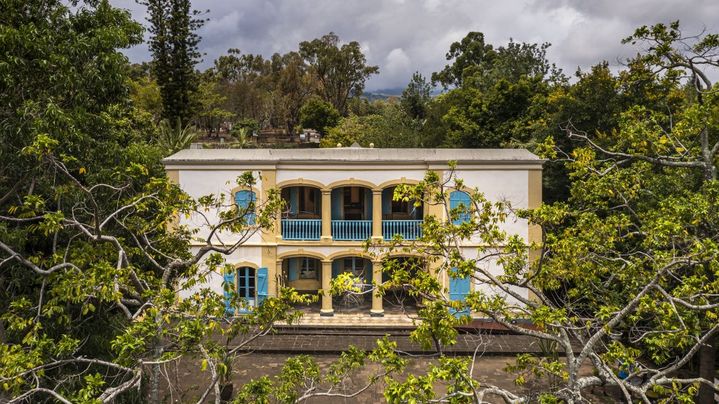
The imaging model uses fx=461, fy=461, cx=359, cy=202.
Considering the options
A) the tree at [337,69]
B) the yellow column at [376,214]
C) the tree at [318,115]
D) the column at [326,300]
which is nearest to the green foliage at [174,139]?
the column at [326,300]

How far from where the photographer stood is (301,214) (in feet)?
55.5

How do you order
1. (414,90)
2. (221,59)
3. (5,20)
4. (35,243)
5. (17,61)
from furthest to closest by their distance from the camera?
(221,59) < (414,90) < (35,243) < (5,20) < (17,61)

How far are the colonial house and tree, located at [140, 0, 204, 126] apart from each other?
38.3 feet

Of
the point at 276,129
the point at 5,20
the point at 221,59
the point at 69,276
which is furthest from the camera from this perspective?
the point at 221,59

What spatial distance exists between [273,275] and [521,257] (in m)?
10.1

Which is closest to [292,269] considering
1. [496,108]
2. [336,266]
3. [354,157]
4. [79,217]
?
[336,266]

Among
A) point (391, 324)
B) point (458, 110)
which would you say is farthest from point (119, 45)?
point (458, 110)

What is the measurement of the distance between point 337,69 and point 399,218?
103ft

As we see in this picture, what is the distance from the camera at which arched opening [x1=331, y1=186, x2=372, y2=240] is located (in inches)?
605

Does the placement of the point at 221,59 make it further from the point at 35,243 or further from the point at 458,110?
the point at 35,243

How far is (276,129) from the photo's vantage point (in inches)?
2014

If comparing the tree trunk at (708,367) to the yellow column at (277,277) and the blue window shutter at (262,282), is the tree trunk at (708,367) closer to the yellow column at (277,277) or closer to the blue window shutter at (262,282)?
the yellow column at (277,277)

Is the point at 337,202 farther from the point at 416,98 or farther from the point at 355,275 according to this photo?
the point at 416,98

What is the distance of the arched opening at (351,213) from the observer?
15.4 m
